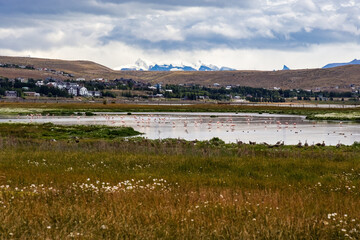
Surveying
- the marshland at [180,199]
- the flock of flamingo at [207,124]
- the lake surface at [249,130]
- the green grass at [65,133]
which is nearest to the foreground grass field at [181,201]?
the marshland at [180,199]

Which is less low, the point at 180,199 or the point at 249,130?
the point at 180,199

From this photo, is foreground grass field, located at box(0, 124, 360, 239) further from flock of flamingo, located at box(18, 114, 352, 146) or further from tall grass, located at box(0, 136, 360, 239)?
flock of flamingo, located at box(18, 114, 352, 146)

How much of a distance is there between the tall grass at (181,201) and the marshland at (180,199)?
0.03m

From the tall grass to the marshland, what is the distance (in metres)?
0.03

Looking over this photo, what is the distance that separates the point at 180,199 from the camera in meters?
12.9

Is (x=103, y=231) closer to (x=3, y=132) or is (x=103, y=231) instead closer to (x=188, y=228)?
(x=188, y=228)

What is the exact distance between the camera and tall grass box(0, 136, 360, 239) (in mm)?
9562

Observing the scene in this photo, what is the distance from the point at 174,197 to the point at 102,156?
1228 centimetres

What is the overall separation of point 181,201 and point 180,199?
27 centimetres

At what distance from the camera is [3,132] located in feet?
156

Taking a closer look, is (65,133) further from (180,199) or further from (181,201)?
(181,201)

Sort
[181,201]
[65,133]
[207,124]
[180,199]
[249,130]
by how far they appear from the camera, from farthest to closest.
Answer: [207,124] < [249,130] < [65,133] < [180,199] < [181,201]

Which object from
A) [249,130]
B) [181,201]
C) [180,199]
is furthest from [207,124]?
[181,201]

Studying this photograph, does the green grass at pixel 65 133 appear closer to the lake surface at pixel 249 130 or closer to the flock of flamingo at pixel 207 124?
the lake surface at pixel 249 130
